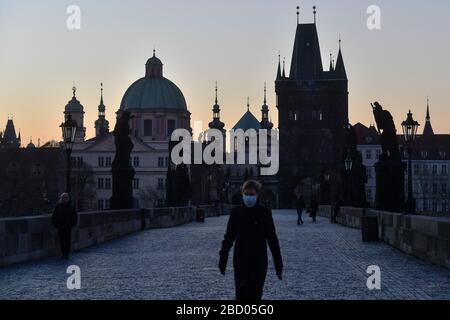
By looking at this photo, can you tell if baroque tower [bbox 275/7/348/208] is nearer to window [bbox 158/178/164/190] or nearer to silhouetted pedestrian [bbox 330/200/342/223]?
window [bbox 158/178/164/190]

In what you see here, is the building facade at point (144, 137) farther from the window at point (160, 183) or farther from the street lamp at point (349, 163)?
the street lamp at point (349, 163)

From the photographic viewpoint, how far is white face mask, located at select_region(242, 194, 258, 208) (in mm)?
8602

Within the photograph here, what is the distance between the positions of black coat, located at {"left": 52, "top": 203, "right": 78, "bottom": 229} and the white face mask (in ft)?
32.9

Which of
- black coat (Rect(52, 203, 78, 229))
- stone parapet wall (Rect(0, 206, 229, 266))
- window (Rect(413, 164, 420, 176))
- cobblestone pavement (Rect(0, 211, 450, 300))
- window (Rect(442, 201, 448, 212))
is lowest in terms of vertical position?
window (Rect(442, 201, 448, 212))

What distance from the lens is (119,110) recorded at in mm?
128875

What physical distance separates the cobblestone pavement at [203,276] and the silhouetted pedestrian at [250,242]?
9.37ft

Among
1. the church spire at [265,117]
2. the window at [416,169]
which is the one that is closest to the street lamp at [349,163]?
the window at [416,169]

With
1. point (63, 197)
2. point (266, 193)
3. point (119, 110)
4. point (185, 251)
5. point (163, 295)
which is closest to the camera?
point (163, 295)

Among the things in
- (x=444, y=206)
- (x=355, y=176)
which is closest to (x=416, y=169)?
(x=444, y=206)

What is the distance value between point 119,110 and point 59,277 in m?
116

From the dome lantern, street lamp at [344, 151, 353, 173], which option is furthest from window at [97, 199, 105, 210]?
street lamp at [344, 151, 353, 173]

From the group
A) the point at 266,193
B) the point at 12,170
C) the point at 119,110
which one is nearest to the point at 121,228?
the point at 12,170
